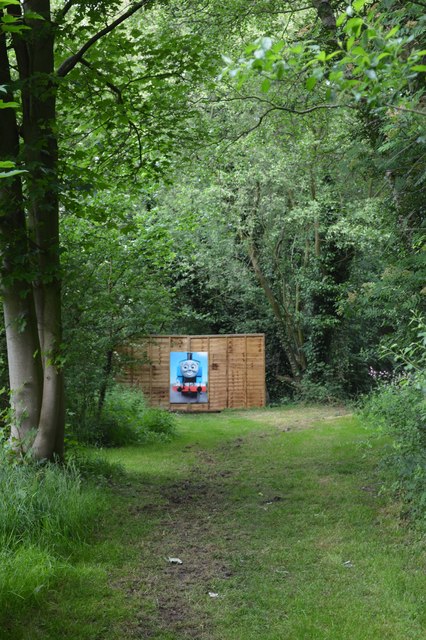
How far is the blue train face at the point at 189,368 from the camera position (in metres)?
18.8

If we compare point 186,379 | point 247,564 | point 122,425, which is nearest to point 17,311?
point 247,564

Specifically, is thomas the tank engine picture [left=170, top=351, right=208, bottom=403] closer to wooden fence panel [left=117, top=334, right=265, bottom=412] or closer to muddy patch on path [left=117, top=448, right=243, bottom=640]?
wooden fence panel [left=117, top=334, right=265, bottom=412]

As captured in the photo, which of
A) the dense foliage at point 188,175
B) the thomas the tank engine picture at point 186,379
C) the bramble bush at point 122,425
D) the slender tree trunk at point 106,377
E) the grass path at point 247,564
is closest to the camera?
the grass path at point 247,564

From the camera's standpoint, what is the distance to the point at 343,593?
420 cm

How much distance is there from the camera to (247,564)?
486cm

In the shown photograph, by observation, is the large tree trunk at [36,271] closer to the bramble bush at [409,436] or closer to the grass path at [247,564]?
the grass path at [247,564]

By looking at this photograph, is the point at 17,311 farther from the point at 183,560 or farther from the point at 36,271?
the point at 183,560

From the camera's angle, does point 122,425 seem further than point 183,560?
Yes

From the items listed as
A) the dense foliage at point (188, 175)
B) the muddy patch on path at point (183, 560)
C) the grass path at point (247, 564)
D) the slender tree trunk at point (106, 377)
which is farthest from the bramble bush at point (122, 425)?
the muddy patch on path at point (183, 560)

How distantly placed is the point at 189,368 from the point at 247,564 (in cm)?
1404

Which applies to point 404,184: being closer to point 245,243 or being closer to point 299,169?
point 299,169

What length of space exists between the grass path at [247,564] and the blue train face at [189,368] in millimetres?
10137

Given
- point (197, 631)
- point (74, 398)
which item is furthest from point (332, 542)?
point (74, 398)

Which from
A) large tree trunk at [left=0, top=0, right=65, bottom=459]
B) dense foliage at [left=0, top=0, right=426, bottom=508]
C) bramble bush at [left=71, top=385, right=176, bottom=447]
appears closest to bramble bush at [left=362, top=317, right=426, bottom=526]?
dense foliage at [left=0, top=0, right=426, bottom=508]
